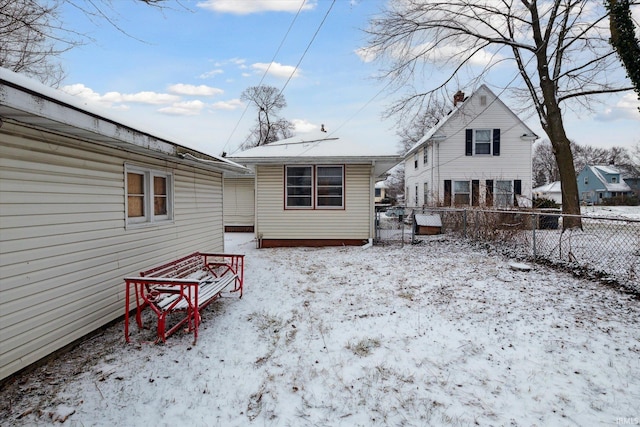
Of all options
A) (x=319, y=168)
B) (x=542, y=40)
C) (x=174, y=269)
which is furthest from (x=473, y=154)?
(x=174, y=269)

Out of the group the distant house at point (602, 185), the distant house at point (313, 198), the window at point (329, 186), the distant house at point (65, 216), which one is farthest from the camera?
the distant house at point (602, 185)

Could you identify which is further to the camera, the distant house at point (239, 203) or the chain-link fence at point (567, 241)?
the distant house at point (239, 203)

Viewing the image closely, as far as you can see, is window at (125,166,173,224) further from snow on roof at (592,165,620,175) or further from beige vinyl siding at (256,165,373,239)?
snow on roof at (592,165,620,175)

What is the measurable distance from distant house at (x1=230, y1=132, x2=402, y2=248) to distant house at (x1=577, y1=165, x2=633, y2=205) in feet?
158

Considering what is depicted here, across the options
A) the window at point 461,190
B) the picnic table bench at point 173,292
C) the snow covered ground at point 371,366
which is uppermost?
the window at point 461,190

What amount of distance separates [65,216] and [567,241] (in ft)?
31.8

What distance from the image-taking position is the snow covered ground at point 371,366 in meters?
2.79

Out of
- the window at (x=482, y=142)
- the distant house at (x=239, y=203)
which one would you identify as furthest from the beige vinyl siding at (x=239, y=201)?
the window at (x=482, y=142)

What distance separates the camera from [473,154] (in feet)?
61.0

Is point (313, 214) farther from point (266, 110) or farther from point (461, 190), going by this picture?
point (266, 110)

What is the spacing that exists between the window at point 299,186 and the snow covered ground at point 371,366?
578cm

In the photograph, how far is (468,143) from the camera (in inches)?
732

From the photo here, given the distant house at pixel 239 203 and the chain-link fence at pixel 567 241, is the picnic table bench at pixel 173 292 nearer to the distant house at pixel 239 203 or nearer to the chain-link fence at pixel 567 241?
the chain-link fence at pixel 567 241

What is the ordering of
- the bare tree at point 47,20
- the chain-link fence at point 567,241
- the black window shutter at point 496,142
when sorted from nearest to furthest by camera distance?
1. the bare tree at point 47,20
2. the chain-link fence at point 567,241
3. the black window shutter at point 496,142
